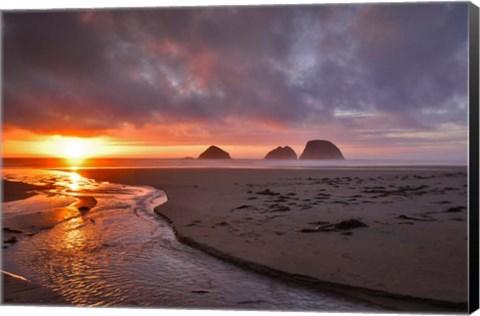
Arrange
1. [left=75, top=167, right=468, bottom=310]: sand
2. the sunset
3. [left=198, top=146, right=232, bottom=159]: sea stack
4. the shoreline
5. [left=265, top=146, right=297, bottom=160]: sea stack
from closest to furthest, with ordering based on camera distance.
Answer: the shoreline → [left=75, top=167, right=468, bottom=310]: sand → the sunset → [left=265, top=146, right=297, bottom=160]: sea stack → [left=198, top=146, right=232, bottom=159]: sea stack

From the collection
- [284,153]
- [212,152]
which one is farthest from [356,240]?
[212,152]

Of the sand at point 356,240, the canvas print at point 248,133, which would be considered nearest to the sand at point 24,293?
the canvas print at point 248,133

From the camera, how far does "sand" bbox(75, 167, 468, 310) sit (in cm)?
356

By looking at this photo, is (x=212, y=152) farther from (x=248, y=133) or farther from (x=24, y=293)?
(x=24, y=293)

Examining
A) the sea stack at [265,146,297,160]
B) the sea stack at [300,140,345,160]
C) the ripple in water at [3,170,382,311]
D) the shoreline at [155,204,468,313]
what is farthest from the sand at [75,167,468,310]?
the sea stack at [265,146,297,160]

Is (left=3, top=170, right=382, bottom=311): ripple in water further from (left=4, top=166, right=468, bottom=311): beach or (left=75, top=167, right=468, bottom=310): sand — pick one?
(left=75, top=167, right=468, bottom=310): sand

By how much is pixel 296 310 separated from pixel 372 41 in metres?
3.68

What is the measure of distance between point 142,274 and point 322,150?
13.5ft

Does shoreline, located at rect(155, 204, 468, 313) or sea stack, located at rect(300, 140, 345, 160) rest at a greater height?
sea stack, located at rect(300, 140, 345, 160)

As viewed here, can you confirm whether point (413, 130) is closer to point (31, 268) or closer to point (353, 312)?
point (353, 312)

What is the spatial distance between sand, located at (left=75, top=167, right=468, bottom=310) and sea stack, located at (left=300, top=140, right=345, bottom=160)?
1005 millimetres

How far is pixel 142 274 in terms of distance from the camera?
13.3 ft

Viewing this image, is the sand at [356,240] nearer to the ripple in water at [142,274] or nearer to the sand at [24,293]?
the ripple in water at [142,274]

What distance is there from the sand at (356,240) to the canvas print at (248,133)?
27 millimetres
